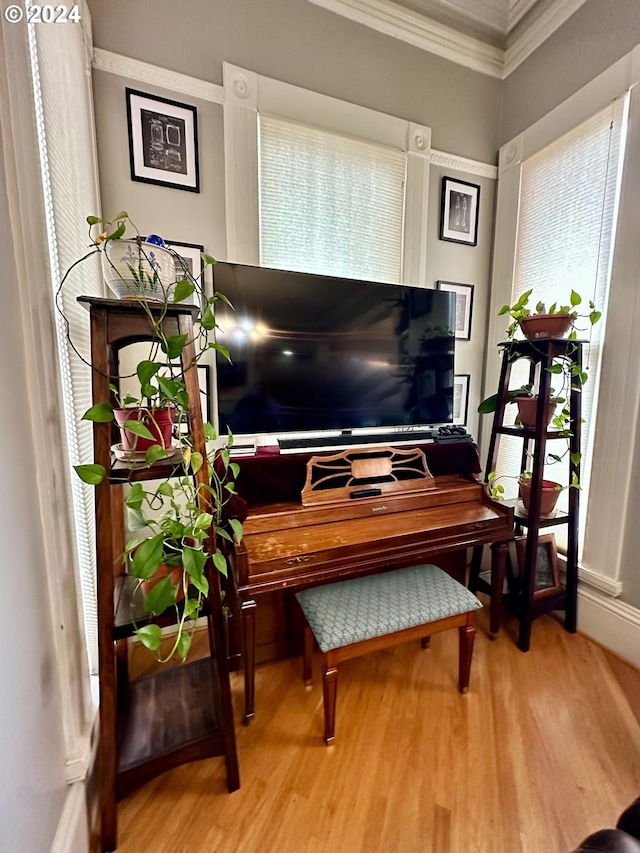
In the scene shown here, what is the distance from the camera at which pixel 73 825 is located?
88cm

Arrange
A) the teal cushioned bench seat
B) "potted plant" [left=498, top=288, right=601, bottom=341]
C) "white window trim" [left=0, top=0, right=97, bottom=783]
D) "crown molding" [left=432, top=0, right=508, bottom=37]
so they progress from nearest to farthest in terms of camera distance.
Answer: "white window trim" [left=0, top=0, right=97, bottom=783] < the teal cushioned bench seat < "potted plant" [left=498, top=288, right=601, bottom=341] < "crown molding" [left=432, top=0, right=508, bottom=37]

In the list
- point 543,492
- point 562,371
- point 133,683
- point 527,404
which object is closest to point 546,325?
point 562,371

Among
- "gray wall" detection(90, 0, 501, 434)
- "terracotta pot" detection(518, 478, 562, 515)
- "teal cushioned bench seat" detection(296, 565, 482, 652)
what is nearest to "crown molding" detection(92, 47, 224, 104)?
"gray wall" detection(90, 0, 501, 434)

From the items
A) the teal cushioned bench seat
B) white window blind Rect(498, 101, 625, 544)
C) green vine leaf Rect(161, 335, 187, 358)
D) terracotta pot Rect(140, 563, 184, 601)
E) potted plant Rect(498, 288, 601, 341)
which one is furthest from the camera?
white window blind Rect(498, 101, 625, 544)

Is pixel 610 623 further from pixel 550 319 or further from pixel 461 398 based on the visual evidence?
pixel 550 319

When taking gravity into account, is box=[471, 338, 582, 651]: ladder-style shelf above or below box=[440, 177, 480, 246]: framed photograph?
below

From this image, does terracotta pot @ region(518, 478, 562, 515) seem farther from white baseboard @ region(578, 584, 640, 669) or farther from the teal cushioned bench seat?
the teal cushioned bench seat

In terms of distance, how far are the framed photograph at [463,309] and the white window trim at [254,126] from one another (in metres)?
0.75

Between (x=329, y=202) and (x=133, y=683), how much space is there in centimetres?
219

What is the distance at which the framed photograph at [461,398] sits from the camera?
217cm

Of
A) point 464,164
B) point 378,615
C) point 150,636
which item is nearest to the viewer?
point 150,636

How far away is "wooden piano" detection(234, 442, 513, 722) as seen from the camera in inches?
49.0

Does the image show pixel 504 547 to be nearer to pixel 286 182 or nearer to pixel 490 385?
pixel 490 385

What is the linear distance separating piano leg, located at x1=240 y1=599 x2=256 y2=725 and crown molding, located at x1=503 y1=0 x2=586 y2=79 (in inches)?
114
